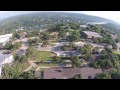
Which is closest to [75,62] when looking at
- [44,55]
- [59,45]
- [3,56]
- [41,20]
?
[59,45]

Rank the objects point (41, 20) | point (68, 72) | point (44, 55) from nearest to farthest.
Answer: point (68, 72) < point (44, 55) < point (41, 20)

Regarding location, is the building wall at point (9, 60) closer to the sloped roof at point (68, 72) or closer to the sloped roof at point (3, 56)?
the sloped roof at point (3, 56)

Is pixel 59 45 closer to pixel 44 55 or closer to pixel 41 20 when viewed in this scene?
pixel 44 55

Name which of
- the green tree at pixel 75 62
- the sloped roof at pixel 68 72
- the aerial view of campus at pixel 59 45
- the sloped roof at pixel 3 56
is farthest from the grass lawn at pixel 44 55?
the sloped roof at pixel 3 56

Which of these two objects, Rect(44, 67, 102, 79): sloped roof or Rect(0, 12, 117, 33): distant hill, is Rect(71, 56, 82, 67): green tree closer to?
Rect(44, 67, 102, 79): sloped roof

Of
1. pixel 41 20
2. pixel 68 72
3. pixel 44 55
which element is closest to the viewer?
pixel 68 72

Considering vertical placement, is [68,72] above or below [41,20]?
below
